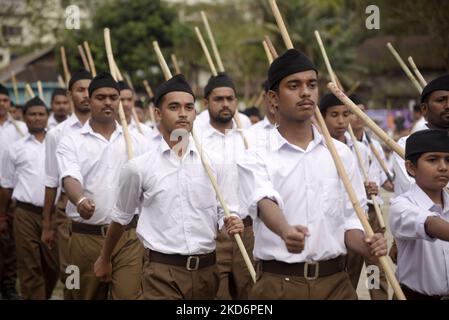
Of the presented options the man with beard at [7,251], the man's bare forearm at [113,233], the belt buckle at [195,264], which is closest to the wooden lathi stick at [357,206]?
the belt buckle at [195,264]

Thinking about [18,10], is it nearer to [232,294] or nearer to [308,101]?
[232,294]

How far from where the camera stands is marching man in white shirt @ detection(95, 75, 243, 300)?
5996 mm

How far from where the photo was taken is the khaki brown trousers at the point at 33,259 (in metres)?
9.88

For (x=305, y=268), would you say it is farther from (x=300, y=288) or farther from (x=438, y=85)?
(x=438, y=85)

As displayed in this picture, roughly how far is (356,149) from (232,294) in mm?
1887

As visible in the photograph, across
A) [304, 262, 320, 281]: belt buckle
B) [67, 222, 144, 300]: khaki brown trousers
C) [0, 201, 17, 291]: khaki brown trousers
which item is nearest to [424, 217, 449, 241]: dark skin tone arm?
[304, 262, 320, 281]: belt buckle

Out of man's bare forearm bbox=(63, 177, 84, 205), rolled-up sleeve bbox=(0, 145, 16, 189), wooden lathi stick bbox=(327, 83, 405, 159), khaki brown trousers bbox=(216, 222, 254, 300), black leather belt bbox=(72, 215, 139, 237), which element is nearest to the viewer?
wooden lathi stick bbox=(327, 83, 405, 159)

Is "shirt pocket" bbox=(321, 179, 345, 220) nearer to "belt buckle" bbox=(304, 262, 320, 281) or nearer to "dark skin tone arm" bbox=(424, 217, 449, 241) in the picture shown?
"belt buckle" bbox=(304, 262, 320, 281)

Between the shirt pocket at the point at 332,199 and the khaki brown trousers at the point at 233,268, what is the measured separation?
3078mm

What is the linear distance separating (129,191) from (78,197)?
0.95 meters

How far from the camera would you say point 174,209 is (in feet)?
19.8

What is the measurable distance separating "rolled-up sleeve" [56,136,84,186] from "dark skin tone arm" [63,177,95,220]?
0.26 ft

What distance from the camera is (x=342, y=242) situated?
5086mm

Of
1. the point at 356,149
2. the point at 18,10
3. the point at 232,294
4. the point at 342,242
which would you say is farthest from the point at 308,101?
the point at 18,10
